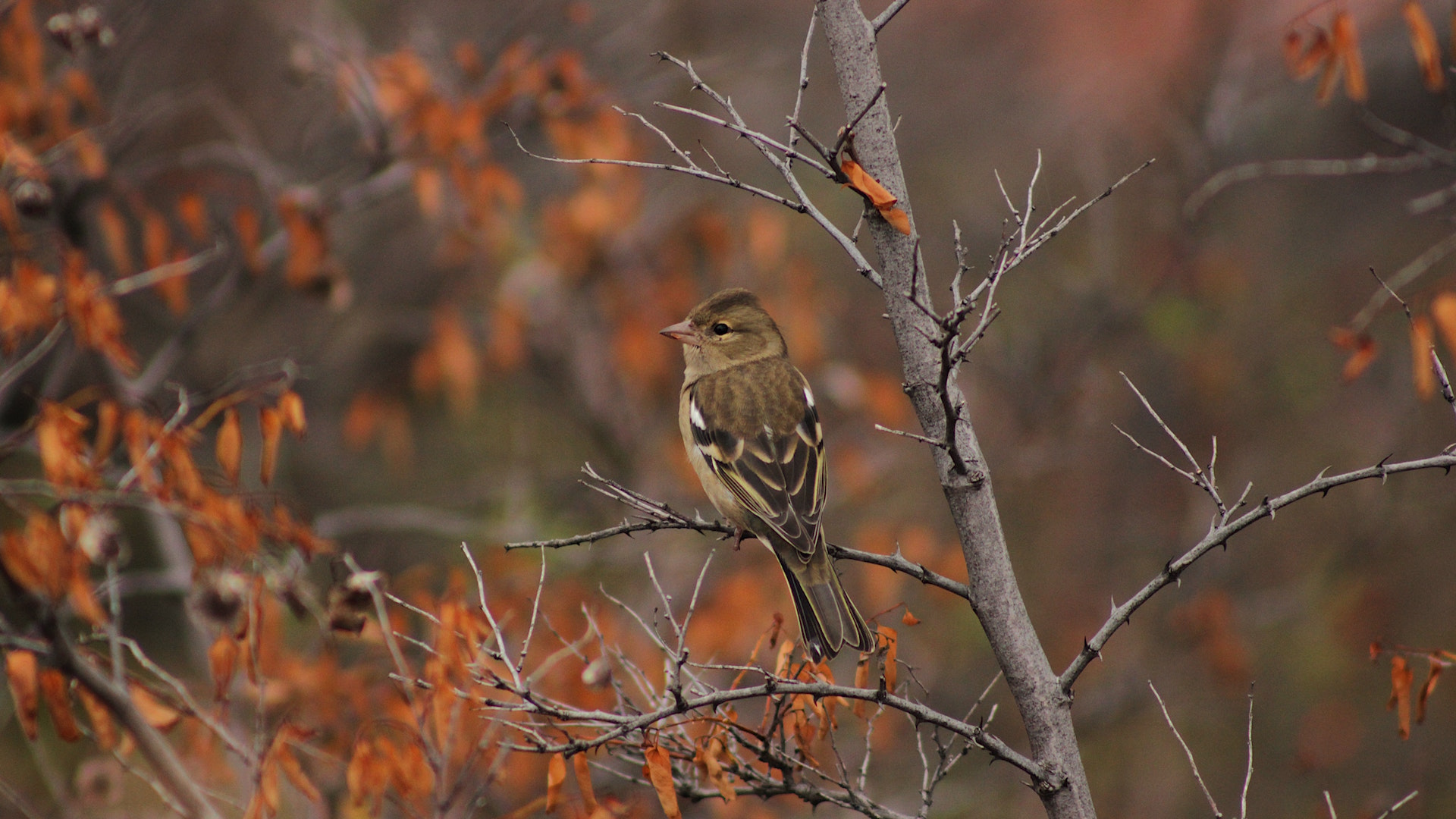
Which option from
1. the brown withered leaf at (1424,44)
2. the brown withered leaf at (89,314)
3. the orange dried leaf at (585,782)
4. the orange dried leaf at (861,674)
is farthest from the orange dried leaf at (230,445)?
the brown withered leaf at (1424,44)

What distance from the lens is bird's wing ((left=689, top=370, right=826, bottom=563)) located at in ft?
18.6

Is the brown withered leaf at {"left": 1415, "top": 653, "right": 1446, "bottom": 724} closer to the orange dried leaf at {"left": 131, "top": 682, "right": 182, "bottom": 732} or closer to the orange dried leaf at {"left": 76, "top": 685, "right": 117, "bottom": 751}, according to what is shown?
the orange dried leaf at {"left": 131, "top": 682, "right": 182, "bottom": 732}

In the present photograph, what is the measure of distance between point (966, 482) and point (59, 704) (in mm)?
3256

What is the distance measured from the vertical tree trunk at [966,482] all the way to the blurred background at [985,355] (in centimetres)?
474

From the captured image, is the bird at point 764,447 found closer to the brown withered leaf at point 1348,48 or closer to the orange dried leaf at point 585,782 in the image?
the orange dried leaf at point 585,782

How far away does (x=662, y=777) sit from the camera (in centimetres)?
358

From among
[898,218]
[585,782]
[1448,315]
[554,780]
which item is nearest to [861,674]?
[585,782]

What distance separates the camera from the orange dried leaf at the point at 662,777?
358 cm

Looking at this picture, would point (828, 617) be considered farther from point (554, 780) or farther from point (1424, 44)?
point (1424, 44)

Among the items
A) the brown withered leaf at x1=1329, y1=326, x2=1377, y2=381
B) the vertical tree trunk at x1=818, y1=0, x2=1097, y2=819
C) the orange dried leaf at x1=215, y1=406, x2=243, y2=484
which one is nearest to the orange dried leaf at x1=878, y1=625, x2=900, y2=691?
the vertical tree trunk at x1=818, y1=0, x2=1097, y2=819

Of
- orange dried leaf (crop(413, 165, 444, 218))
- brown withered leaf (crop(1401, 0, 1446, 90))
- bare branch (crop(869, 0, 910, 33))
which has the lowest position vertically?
orange dried leaf (crop(413, 165, 444, 218))

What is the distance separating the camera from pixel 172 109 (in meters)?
7.43

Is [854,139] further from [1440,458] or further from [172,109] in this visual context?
[172,109]

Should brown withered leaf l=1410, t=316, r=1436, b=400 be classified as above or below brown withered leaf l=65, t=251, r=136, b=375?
below
